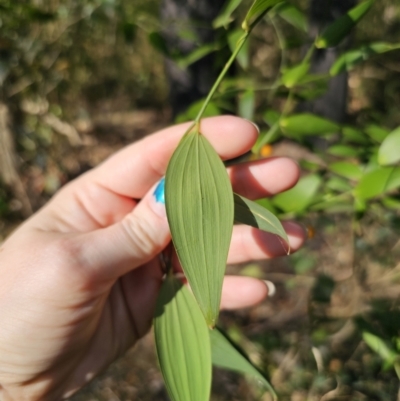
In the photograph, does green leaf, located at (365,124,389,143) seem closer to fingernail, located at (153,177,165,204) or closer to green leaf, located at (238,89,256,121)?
green leaf, located at (238,89,256,121)

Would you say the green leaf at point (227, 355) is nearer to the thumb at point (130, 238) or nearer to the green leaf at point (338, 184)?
the thumb at point (130, 238)

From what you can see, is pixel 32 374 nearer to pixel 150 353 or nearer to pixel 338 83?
pixel 150 353

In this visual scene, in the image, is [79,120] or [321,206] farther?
[79,120]

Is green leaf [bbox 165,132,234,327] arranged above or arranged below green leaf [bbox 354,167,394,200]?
above

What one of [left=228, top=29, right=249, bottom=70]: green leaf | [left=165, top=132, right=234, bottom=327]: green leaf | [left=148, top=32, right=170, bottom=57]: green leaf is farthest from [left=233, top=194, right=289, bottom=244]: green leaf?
[left=148, top=32, right=170, bottom=57]: green leaf

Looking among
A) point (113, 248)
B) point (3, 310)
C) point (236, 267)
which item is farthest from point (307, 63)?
point (236, 267)

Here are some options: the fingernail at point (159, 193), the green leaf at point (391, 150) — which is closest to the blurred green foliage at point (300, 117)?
the green leaf at point (391, 150)
